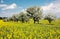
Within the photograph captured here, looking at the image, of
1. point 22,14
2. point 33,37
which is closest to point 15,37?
point 33,37

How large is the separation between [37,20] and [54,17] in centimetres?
697

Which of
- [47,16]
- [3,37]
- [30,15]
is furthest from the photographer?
[47,16]

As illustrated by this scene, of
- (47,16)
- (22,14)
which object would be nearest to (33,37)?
(47,16)

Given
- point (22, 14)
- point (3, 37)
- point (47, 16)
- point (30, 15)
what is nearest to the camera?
point (3, 37)

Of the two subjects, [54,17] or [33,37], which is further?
[54,17]

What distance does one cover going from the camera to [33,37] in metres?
7.15

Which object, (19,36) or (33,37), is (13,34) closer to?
(19,36)

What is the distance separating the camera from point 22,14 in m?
71.0

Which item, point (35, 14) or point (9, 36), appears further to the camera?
point (35, 14)

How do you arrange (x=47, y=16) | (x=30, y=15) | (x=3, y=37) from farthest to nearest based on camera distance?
(x=47, y=16) < (x=30, y=15) < (x=3, y=37)

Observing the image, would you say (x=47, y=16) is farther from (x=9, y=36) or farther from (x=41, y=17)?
(x=9, y=36)

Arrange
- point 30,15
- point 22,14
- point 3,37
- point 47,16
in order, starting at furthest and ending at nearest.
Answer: point 22,14 < point 47,16 < point 30,15 < point 3,37

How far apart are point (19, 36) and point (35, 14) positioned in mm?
53472

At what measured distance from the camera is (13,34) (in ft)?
23.7
